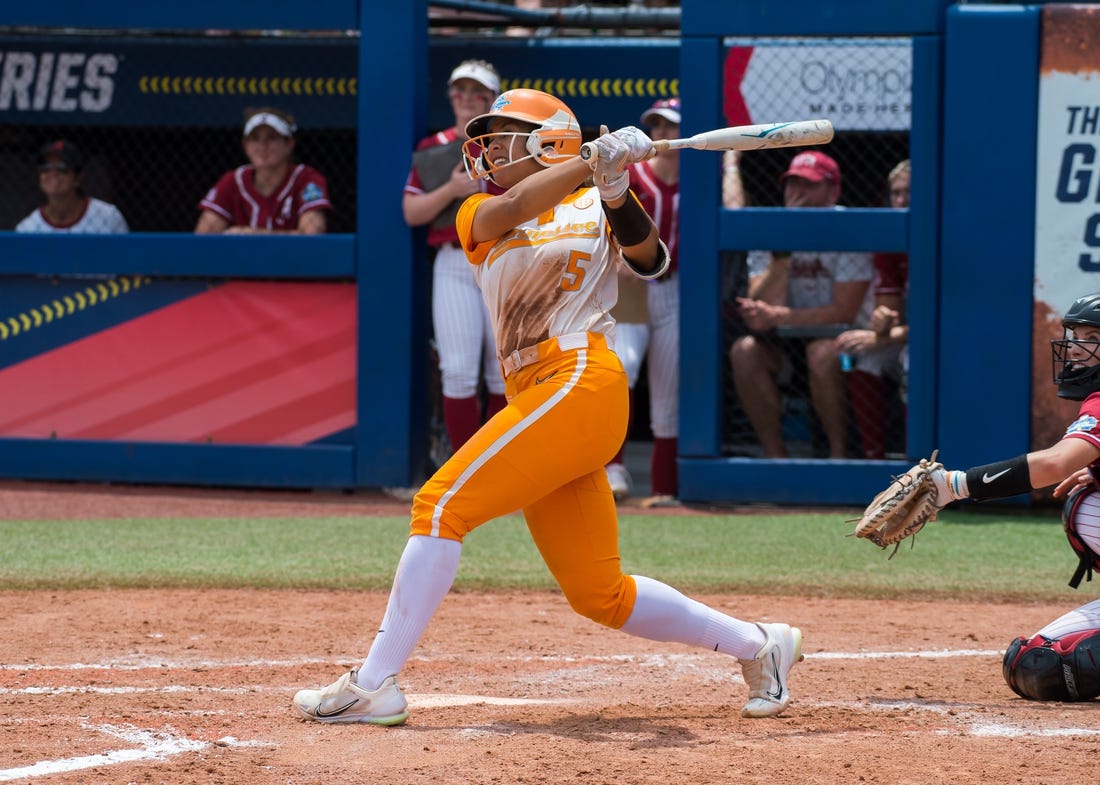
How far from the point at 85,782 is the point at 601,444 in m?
1.40

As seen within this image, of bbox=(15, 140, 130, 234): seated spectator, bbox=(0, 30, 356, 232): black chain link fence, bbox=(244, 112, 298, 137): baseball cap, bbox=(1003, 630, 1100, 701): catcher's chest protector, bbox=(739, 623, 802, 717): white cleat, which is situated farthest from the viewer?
bbox=(0, 30, 356, 232): black chain link fence

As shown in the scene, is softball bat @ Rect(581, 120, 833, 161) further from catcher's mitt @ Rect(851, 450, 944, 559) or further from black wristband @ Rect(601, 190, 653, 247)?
catcher's mitt @ Rect(851, 450, 944, 559)

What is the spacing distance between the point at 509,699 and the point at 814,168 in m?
4.10

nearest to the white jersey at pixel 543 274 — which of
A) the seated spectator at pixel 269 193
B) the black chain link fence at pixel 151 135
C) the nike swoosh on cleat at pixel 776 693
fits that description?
the nike swoosh on cleat at pixel 776 693

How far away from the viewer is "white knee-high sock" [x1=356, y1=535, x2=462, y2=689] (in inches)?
143

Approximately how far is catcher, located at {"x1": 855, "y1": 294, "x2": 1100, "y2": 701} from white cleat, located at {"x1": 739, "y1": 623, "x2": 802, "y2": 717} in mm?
351

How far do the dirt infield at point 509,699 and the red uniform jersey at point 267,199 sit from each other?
292cm

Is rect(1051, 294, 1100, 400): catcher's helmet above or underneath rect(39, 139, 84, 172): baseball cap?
underneath

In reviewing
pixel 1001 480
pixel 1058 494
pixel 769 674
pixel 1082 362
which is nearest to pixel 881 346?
pixel 1058 494

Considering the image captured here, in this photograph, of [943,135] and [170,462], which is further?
[170,462]

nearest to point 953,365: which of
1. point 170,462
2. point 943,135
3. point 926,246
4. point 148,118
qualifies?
point 926,246

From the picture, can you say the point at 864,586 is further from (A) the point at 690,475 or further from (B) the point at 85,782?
(B) the point at 85,782

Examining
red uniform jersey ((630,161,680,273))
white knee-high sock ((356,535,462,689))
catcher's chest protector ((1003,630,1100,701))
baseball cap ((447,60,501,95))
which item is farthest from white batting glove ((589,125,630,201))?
red uniform jersey ((630,161,680,273))

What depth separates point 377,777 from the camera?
3.26 meters
